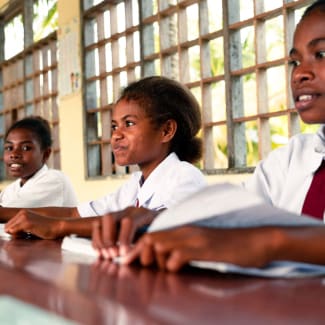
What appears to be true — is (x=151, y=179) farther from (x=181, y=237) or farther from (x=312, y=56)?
(x=181, y=237)

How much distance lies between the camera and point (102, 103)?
4.21m

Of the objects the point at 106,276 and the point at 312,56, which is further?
the point at 312,56

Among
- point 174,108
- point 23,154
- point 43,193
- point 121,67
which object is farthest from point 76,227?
point 121,67

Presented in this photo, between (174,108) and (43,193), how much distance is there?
2.99ft

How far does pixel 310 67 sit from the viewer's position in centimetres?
109

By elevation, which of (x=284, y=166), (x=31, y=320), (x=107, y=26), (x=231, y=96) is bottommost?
(x=31, y=320)

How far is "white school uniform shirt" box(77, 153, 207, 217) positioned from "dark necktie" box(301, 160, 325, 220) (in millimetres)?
455


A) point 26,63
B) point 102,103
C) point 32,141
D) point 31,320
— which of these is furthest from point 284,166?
point 26,63

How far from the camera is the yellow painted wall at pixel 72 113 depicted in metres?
4.35

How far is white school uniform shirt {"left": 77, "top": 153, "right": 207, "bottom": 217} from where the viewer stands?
5.22 ft

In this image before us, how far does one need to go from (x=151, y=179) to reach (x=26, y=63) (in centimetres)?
402

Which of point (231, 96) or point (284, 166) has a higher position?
point (231, 96)

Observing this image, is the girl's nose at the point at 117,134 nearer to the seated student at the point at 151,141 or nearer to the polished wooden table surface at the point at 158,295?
the seated student at the point at 151,141

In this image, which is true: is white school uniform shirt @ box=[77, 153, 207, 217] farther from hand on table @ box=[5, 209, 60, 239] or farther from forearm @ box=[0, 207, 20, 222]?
hand on table @ box=[5, 209, 60, 239]
